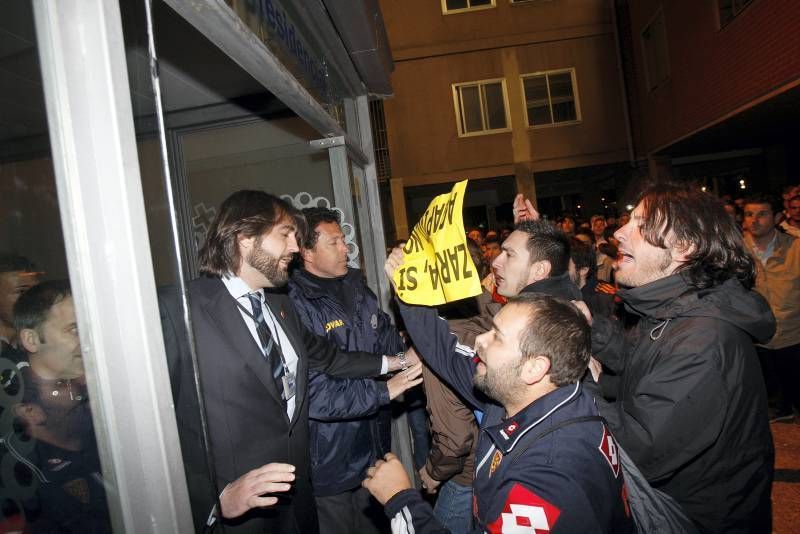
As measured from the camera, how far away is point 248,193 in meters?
2.77

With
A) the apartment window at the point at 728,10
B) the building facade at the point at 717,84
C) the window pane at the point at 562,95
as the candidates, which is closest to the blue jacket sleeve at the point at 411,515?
the building facade at the point at 717,84

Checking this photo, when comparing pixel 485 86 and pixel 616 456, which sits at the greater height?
pixel 485 86

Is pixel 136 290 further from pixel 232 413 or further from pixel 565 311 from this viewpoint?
pixel 565 311

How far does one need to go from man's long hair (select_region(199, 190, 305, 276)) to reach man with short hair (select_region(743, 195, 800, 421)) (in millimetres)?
4983

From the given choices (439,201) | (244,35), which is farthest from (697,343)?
(244,35)

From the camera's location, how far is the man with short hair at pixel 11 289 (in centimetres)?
89

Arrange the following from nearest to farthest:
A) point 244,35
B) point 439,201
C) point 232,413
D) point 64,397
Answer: point 64,397, point 244,35, point 232,413, point 439,201

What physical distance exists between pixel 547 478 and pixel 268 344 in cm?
151

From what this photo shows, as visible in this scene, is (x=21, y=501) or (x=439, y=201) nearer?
(x=21, y=501)

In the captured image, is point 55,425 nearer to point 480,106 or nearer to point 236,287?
point 236,287

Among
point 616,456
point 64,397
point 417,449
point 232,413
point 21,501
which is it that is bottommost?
point 417,449

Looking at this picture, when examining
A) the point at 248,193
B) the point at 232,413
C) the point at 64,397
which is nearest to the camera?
the point at 64,397

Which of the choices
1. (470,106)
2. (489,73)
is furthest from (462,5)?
(470,106)

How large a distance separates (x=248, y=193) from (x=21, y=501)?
2.04 metres
